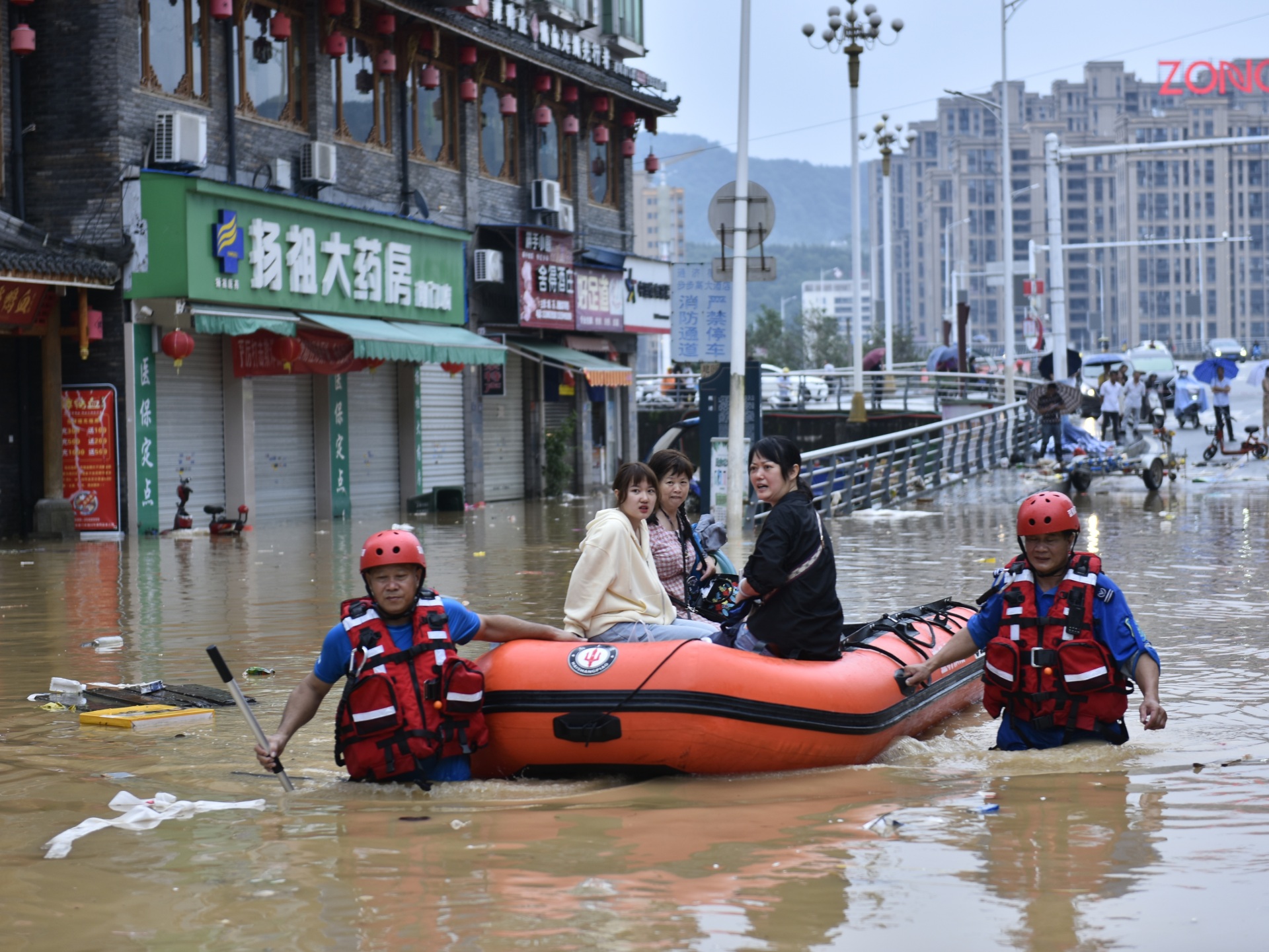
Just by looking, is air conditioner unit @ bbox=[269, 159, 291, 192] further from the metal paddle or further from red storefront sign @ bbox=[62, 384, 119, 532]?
the metal paddle

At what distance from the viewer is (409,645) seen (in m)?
6.31

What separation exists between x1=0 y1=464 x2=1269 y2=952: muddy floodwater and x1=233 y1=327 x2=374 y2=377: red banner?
42.8ft

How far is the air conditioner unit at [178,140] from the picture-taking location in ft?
67.3

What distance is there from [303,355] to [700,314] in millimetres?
7146

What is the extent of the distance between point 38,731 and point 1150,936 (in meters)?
5.61

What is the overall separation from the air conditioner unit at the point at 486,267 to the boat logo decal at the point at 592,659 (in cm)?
2277

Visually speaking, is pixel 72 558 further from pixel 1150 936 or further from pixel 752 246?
pixel 1150 936

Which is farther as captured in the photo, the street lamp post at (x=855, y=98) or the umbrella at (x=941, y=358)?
the umbrella at (x=941, y=358)

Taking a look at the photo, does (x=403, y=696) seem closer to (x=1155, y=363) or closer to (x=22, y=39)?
(x=22, y=39)

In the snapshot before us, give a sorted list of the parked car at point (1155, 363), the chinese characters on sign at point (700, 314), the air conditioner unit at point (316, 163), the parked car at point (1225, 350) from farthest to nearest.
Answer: the parked car at point (1225, 350) < the parked car at point (1155, 363) < the air conditioner unit at point (316, 163) < the chinese characters on sign at point (700, 314)

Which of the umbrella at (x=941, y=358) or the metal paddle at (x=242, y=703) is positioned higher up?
the umbrella at (x=941, y=358)

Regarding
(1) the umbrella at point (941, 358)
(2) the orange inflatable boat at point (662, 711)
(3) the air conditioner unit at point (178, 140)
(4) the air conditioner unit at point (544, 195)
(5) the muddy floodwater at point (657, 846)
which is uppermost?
(4) the air conditioner unit at point (544, 195)

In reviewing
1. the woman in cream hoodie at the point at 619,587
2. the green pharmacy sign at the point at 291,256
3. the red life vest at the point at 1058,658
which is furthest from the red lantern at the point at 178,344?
the red life vest at the point at 1058,658

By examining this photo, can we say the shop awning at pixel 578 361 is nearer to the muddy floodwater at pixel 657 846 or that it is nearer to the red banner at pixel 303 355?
the red banner at pixel 303 355
